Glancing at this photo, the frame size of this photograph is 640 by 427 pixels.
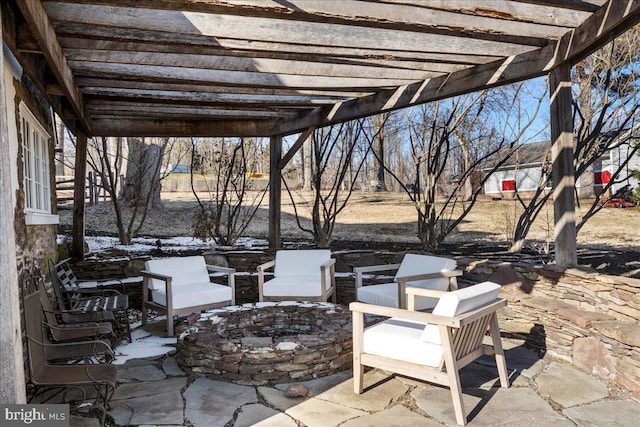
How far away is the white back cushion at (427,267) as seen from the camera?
4.81 metres

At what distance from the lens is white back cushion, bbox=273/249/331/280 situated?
577 centimetres

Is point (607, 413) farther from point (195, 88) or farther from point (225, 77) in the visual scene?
point (195, 88)

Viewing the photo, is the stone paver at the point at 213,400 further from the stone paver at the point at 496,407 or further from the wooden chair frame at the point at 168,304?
the wooden chair frame at the point at 168,304

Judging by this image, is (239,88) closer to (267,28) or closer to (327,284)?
(267,28)

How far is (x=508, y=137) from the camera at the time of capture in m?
7.41

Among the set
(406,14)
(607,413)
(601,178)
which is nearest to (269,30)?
(406,14)

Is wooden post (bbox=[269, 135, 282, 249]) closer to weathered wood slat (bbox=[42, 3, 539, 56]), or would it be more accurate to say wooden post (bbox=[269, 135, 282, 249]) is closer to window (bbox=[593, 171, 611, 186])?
weathered wood slat (bbox=[42, 3, 539, 56])

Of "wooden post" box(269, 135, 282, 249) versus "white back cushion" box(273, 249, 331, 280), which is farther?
"wooden post" box(269, 135, 282, 249)

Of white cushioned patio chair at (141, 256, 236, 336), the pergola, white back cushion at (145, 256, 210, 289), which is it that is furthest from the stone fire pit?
the pergola

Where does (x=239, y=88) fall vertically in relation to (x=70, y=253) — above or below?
above

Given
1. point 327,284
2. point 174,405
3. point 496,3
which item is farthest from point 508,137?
point 174,405

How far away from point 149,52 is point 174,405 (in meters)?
2.65

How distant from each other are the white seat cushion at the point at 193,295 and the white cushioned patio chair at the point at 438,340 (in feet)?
7.13

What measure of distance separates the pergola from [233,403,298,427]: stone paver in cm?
256
